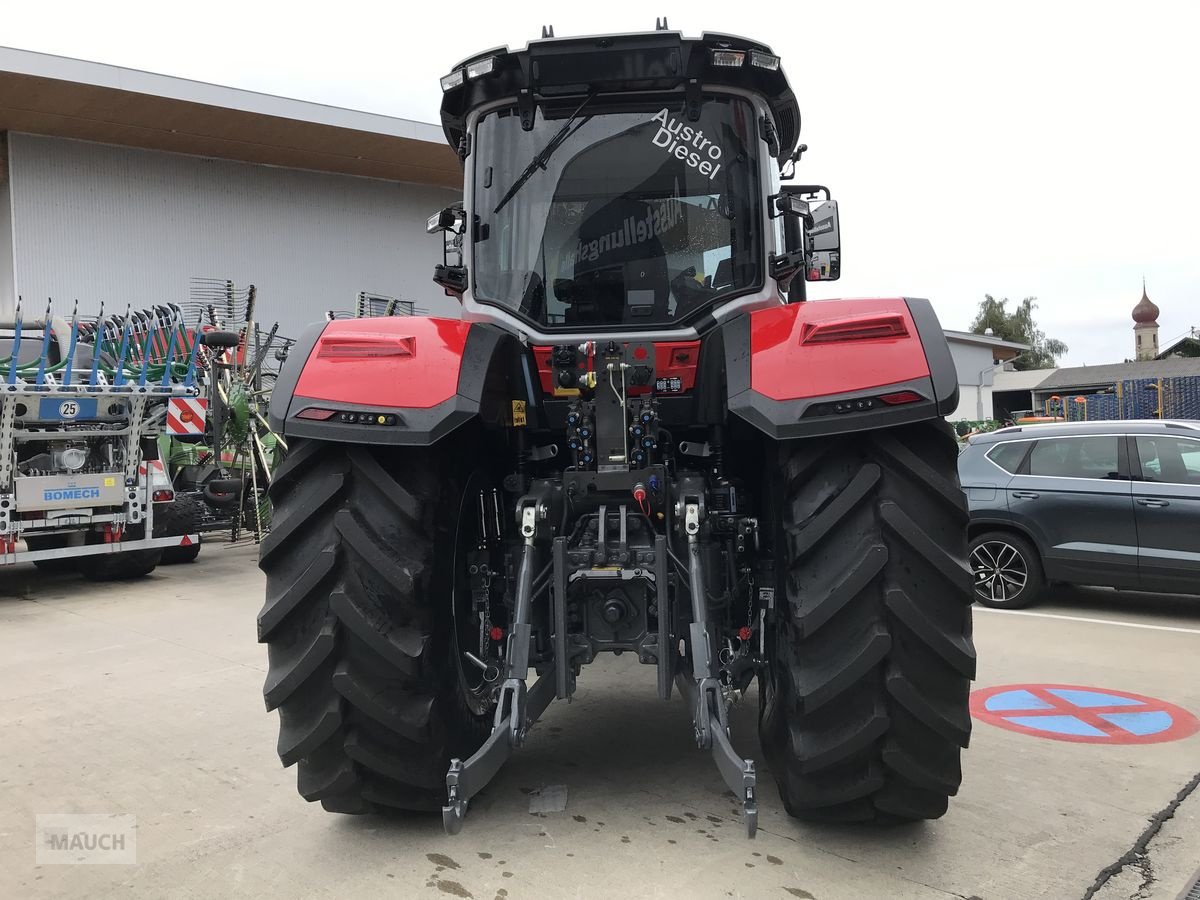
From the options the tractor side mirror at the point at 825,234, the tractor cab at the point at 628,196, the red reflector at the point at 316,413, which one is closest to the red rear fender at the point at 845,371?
the tractor cab at the point at 628,196

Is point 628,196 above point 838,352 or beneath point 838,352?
above

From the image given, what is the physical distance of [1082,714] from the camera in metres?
4.70

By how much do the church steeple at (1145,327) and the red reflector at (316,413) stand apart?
8962 centimetres

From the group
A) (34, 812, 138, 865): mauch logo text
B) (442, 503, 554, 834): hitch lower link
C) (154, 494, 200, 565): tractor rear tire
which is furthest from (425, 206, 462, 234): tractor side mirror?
(154, 494, 200, 565): tractor rear tire

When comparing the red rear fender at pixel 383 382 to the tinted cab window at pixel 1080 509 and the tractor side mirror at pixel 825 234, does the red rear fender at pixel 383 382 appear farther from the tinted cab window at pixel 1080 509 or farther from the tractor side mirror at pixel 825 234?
the tinted cab window at pixel 1080 509

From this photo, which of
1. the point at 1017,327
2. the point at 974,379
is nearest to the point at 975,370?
the point at 974,379

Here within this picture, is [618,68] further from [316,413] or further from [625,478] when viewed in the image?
[316,413]

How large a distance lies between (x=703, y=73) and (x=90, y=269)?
18.1m

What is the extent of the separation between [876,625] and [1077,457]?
5.82 meters

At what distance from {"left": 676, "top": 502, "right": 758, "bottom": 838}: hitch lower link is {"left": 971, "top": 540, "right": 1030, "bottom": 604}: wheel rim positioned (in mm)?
5376

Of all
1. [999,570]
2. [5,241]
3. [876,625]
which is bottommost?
[999,570]

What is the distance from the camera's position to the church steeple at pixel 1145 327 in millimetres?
79312

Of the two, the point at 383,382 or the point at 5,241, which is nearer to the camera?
the point at 383,382

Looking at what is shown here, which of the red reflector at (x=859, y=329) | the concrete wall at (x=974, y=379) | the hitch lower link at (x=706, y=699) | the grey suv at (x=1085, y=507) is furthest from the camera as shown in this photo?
the concrete wall at (x=974, y=379)
